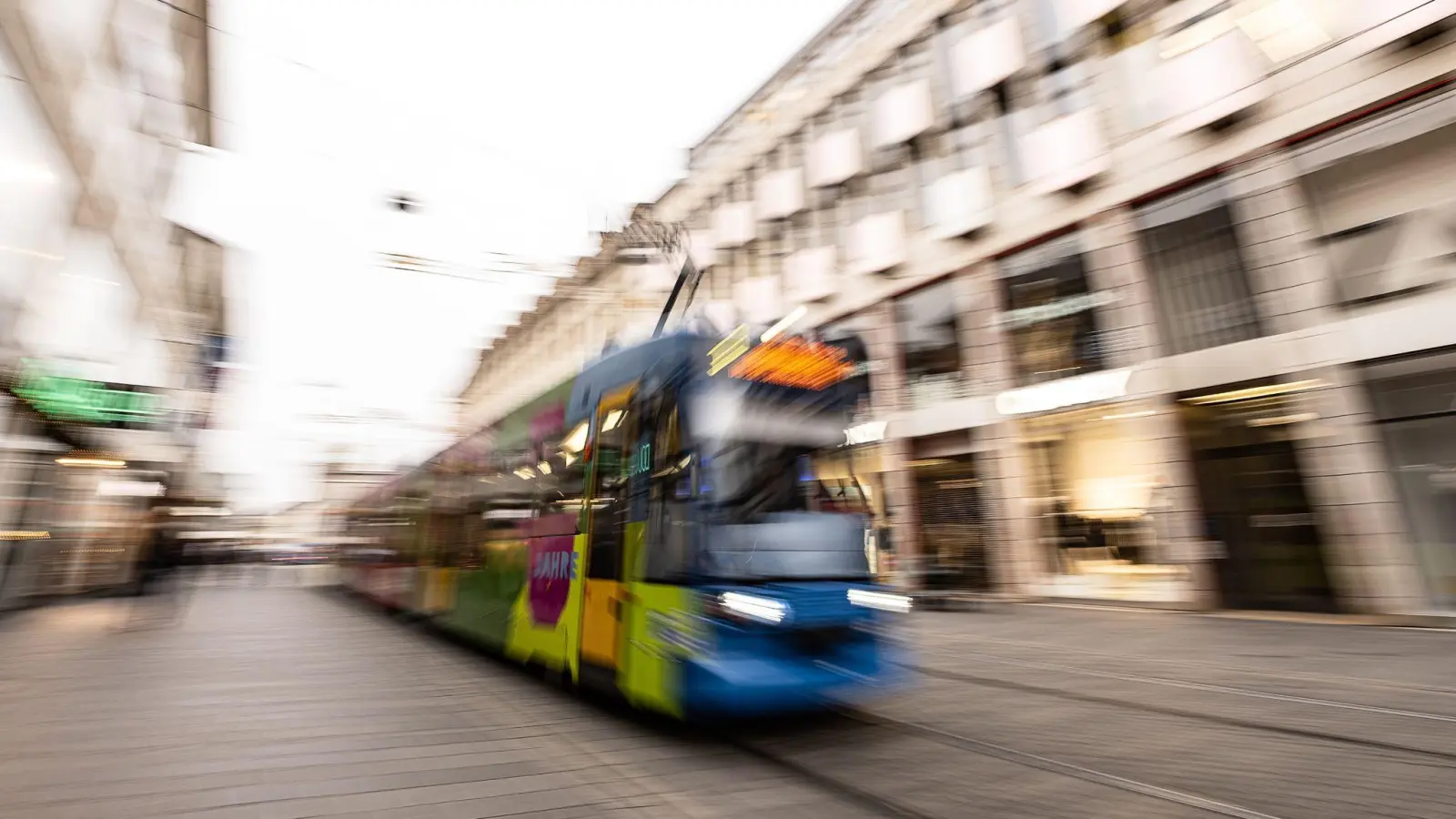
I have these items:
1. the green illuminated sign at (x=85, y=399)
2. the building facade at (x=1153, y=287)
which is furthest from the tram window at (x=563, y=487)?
the green illuminated sign at (x=85, y=399)

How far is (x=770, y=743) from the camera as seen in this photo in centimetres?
436

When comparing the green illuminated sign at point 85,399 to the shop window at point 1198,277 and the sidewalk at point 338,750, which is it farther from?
the shop window at point 1198,277

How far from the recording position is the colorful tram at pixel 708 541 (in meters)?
4.18

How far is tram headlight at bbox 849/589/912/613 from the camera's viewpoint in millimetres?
4578

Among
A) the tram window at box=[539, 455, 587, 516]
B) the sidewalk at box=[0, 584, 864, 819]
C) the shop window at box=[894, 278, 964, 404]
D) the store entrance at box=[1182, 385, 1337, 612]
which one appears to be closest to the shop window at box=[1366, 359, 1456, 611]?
the store entrance at box=[1182, 385, 1337, 612]

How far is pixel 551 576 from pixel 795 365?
2.97 m

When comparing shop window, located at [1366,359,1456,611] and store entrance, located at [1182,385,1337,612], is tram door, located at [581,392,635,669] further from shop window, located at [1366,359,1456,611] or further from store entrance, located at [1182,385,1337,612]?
shop window, located at [1366,359,1456,611]

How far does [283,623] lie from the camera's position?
483 inches

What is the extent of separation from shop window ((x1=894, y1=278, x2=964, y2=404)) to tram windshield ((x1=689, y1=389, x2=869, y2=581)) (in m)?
11.5

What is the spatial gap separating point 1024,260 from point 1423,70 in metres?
6.35

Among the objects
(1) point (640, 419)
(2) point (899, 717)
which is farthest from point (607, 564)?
(2) point (899, 717)

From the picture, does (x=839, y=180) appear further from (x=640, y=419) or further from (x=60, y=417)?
(x=60, y=417)

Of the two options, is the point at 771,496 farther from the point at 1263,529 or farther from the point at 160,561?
the point at 160,561

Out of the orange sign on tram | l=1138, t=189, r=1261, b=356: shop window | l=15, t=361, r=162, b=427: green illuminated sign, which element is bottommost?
the orange sign on tram
